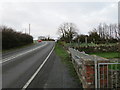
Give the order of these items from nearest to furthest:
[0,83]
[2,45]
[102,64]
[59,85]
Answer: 1. [102,64]
2. [59,85]
3. [0,83]
4. [2,45]

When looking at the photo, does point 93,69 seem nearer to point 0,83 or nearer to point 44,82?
point 44,82

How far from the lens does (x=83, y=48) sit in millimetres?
34312

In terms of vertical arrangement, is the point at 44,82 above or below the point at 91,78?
below

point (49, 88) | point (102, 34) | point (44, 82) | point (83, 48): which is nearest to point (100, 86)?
point (49, 88)

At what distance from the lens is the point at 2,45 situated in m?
33.5

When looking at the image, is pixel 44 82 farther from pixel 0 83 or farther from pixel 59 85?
pixel 0 83

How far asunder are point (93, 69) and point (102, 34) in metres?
85.9

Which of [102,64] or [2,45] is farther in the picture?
[2,45]

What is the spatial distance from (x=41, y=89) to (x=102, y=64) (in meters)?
2.51

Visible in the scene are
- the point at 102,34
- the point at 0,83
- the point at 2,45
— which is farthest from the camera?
the point at 102,34

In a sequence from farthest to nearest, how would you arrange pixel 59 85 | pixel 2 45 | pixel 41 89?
1. pixel 2 45
2. pixel 59 85
3. pixel 41 89

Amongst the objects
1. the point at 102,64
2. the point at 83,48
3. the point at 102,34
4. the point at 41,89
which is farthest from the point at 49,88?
the point at 102,34

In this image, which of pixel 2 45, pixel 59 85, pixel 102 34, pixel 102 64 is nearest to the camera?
pixel 102 64

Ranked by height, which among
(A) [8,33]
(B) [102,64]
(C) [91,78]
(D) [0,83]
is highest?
(A) [8,33]
